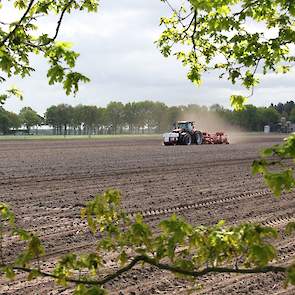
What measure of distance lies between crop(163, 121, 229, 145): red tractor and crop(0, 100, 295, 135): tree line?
7650 centimetres

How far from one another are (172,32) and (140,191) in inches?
398

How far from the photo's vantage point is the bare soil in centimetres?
715

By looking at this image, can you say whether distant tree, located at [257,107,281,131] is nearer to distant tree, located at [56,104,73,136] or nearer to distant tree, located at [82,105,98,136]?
distant tree, located at [82,105,98,136]

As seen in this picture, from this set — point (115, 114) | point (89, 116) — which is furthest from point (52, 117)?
point (115, 114)

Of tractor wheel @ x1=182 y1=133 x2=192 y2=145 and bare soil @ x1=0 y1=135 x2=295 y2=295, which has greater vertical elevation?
tractor wheel @ x1=182 y1=133 x2=192 y2=145

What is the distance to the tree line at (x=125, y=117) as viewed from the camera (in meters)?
135

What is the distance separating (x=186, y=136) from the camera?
3881 centimetres

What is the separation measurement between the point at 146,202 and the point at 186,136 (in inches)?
1010

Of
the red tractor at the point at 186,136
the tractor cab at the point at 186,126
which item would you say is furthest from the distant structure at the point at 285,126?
the tractor cab at the point at 186,126

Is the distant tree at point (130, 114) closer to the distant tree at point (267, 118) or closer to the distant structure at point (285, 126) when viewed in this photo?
the distant tree at point (267, 118)

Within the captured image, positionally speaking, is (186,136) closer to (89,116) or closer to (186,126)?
(186,126)

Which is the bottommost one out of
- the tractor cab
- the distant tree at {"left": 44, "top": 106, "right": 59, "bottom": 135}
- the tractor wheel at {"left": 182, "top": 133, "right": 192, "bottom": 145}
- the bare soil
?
the bare soil

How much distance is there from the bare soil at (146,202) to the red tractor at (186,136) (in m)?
13.6

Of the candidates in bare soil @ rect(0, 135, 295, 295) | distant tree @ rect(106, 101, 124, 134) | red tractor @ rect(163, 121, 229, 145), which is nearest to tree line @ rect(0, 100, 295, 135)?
distant tree @ rect(106, 101, 124, 134)
